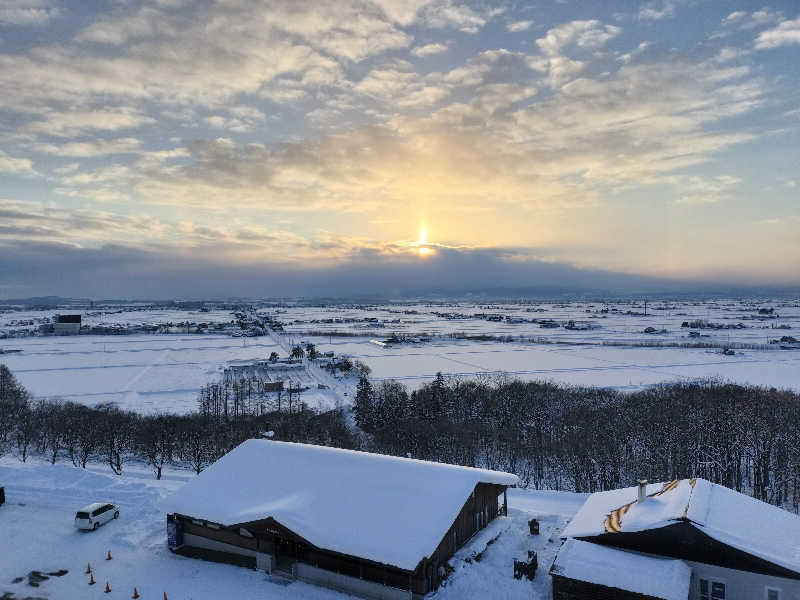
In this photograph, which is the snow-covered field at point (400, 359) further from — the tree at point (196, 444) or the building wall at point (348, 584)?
the building wall at point (348, 584)

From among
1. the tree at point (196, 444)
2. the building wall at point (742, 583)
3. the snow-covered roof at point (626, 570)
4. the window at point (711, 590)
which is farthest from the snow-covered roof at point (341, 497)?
the tree at point (196, 444)

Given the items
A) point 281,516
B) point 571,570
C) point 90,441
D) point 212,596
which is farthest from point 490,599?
point 90,441

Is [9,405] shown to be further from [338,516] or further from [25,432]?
[338,516]

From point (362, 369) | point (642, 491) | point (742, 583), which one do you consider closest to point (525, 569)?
point (642, 491)

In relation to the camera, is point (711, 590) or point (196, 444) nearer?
point (711, 590)

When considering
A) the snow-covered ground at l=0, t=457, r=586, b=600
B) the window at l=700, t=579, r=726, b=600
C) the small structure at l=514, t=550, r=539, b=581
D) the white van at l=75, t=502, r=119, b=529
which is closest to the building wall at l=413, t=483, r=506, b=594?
the snow-covered ground at l=0, t=457, r=586, b=600
